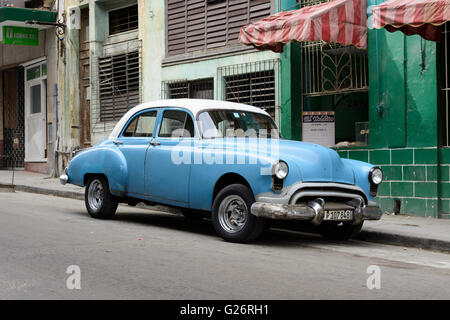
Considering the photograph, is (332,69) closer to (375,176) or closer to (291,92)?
(291,92)

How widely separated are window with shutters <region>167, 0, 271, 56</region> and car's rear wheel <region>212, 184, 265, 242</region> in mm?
6945

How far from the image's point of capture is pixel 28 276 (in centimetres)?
546

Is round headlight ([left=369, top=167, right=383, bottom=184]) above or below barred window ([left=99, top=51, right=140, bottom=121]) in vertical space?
below

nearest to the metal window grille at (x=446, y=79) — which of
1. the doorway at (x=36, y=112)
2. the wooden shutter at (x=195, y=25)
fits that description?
the wooden shutter at (x=195, y=25)

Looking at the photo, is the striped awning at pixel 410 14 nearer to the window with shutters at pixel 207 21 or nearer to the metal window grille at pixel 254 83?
the metal window grille at pixel 254 83

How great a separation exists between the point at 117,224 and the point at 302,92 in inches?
213

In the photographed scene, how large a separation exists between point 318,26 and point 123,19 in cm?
941

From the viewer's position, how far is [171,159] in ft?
28.3

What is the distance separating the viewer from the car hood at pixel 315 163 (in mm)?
7477

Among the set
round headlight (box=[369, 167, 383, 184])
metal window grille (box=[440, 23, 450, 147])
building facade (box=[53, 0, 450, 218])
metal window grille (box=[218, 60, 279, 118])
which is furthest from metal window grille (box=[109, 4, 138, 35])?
round headlight (box=[369, 167, 383, 184])

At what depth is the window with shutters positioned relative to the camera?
14208 millimetres

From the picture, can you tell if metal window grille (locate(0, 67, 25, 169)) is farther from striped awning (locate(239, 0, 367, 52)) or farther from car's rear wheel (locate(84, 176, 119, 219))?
striped awning (locate(239, 0, 367, 52))

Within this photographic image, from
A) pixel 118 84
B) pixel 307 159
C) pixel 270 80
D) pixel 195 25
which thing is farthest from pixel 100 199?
pixel 118 84
